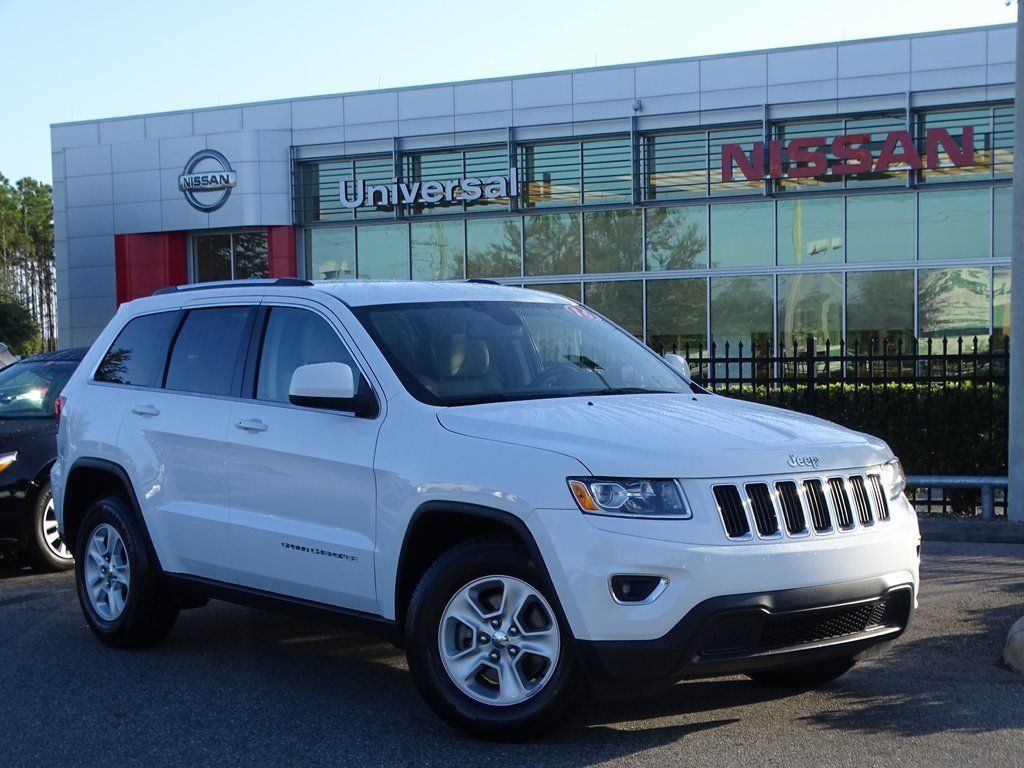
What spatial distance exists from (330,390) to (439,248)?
913 inches

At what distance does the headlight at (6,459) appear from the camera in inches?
344

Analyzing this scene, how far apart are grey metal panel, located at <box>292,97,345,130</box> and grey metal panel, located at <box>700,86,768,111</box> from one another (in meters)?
8.16

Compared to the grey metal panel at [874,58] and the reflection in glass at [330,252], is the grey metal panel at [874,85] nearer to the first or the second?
the grey metal panel at [874,58]

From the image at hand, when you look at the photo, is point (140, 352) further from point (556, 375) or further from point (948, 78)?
point (948, 78)

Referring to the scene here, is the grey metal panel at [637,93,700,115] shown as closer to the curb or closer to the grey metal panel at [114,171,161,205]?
the grey metal panel at [114,171,161,205]

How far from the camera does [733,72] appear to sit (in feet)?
82.7

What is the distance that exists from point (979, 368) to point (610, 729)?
8150 millimetres

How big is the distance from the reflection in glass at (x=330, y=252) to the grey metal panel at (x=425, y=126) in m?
2.56

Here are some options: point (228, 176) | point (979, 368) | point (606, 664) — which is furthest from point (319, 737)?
point (228, 176)

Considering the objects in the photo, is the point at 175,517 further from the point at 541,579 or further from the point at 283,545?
the point at 541,579

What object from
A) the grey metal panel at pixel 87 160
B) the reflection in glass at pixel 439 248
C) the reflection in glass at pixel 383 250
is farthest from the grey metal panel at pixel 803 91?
the grey metal panel at pixel 87 160

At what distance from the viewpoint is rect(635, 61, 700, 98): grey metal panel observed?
83.7ft

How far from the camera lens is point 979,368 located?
1206 centimetres

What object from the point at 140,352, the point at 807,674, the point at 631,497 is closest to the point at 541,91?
the point at 140,352
